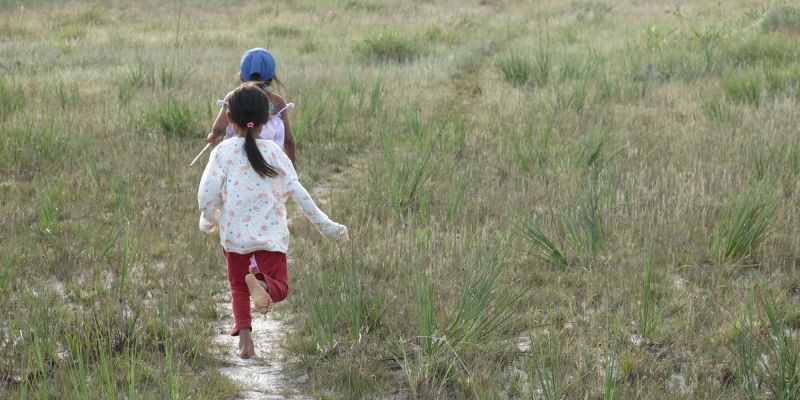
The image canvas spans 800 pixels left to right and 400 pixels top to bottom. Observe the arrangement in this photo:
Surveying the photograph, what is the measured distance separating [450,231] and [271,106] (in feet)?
4.34

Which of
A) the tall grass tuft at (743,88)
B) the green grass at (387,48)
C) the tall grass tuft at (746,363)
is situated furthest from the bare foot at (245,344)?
the green grass at (387,48)

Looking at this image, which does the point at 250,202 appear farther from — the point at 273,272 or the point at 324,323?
the point at 324,323

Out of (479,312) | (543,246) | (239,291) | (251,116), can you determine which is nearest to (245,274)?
(239,291)

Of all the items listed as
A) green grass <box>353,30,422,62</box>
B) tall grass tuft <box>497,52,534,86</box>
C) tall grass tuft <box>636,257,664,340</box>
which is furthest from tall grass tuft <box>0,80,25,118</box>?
tall grass tuft <box>636,257,664,340</box>

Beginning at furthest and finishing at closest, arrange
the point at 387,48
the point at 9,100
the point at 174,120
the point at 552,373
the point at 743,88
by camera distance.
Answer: the point at 387,48
the point at 743,88
the point at 9,100
the point at 174,120
the point at 552,373

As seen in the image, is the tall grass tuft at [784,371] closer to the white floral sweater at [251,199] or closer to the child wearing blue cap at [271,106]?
the white floral sweater at [251,199]

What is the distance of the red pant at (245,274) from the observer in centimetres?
421

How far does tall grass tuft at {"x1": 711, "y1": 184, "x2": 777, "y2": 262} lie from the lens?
5.21 meters

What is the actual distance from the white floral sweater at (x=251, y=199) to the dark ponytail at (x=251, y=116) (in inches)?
2.1

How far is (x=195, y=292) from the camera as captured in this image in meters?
4.98

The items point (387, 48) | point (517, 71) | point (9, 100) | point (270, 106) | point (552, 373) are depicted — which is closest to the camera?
point (552, 373)

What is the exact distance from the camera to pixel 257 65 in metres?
5.25

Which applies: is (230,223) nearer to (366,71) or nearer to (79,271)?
(79,271)

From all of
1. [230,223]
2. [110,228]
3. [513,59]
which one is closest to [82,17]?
[513,59]
